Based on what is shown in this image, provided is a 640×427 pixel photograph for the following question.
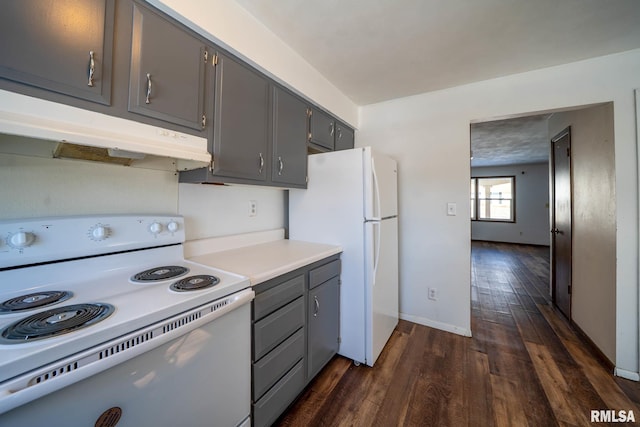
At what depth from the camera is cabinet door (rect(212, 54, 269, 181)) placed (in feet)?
4.49

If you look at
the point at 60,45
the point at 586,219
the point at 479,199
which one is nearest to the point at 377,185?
the point at 60,45

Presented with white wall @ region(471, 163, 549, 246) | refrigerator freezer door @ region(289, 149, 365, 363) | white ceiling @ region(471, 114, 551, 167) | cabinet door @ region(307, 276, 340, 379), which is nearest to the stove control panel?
cabinet door @ region(307, 276, 340, 379)

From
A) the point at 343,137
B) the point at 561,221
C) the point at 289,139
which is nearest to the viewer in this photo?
the point at 289,139

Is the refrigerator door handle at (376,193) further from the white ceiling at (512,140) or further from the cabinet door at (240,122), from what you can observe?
the white ceiling at (512,140)

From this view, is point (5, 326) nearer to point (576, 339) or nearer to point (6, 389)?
point (6, 389)

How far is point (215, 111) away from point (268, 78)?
543mm

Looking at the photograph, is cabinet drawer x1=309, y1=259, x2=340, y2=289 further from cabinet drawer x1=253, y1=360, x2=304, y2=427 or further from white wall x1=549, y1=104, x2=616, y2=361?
white wall x1=549, y1=104, x2=616, y2=361

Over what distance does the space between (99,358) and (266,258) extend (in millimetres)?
917

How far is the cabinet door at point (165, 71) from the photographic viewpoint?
1.04 meters

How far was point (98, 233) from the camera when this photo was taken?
1089mm

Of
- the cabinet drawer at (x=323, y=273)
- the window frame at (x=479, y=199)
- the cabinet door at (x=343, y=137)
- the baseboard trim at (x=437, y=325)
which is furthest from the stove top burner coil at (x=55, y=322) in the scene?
the window frame at (x=479, y=199)

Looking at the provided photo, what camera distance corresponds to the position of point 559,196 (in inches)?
115

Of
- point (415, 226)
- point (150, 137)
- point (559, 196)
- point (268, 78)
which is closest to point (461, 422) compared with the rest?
point (415, 226)

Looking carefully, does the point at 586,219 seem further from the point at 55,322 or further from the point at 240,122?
the point at 55,322
